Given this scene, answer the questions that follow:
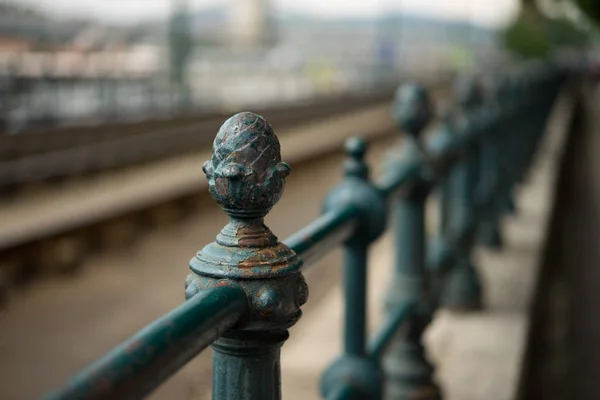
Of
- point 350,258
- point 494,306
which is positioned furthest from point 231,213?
point 494,306

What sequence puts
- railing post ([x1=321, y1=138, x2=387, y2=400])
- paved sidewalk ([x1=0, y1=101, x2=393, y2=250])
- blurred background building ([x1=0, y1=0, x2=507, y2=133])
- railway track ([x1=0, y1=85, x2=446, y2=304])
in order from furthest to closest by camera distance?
blurred background building ([x1=0, y1=0, x2=507, y2=133]) < paved sidewalk ([x1=0, y1=101, x2=393, y2=250]) < railway track ([x1=0, y1=85, x2=446, y2=304]) < railing post ([x1=321, y1=138, x2=387, y2=400])

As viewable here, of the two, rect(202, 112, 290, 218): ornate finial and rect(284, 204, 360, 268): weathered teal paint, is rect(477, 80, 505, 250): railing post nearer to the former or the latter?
rect(284, 204, 360, 268): weathered teal paint

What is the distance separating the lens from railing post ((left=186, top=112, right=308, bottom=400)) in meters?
1.24

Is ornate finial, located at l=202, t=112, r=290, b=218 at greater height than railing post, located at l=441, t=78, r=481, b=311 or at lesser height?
greater

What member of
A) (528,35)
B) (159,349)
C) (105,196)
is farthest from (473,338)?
(528,35)

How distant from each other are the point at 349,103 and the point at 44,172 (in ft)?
68.8

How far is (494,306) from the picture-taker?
495 centimetres

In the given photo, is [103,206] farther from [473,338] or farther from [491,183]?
[473,338]

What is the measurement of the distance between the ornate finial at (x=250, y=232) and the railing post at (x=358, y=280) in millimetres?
978

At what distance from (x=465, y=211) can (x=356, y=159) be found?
2.61 metres

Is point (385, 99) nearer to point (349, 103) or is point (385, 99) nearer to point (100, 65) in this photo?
point (349, 103)

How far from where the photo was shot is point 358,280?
2.30 metres

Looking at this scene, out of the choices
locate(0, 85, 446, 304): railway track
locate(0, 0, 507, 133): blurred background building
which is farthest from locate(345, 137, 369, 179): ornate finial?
locate(0, 0, 507, 133): blurred background building

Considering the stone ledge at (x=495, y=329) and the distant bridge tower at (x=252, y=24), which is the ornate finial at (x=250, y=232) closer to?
the stone ledge at (x=495, y=329)
